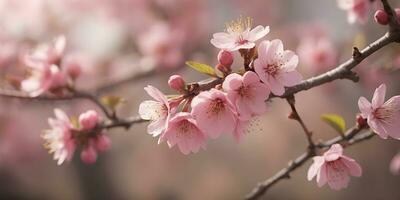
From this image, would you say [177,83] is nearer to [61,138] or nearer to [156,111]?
[156,111]

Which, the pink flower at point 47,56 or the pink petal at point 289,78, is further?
the pink flower at point 47,56

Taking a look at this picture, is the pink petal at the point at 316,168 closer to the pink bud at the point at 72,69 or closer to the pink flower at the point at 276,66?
the pink flower at the point at 276,66

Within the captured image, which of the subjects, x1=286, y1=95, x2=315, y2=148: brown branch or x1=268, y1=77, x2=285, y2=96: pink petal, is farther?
x1=286, y1=95, x2=315, y2=148: brown branch

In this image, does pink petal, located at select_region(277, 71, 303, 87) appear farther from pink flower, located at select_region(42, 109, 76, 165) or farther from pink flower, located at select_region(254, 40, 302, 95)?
pink flower, located at select_region(42, 109, 76, 165)

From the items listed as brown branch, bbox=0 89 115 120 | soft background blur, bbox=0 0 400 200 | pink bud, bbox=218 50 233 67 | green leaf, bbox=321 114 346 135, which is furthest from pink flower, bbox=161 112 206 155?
soft background blur, bbox=0 0 400 200

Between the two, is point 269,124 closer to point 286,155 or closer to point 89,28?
point 286,155

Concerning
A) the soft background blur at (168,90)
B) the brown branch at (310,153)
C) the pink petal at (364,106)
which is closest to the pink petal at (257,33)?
the pink petal at (364,106)

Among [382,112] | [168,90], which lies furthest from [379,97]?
[168,90]
